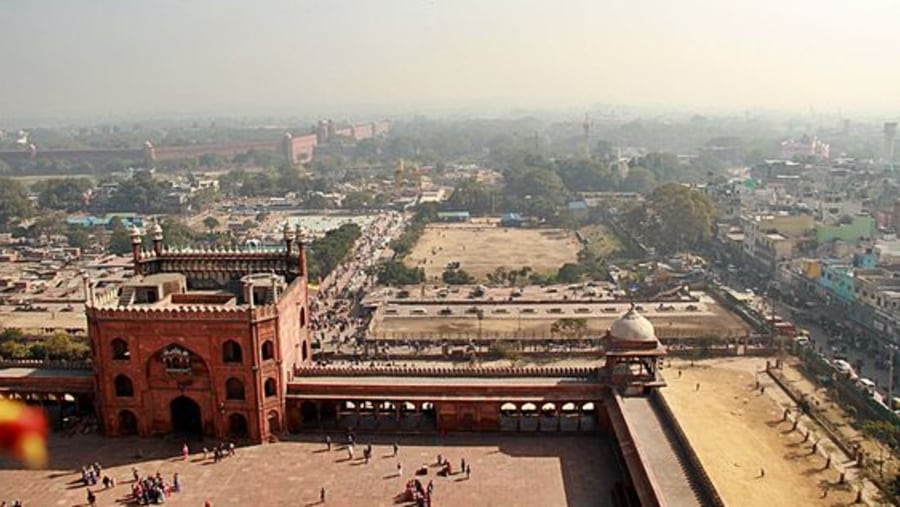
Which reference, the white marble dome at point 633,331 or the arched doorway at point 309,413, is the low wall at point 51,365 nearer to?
the arched doorway at point 309,413

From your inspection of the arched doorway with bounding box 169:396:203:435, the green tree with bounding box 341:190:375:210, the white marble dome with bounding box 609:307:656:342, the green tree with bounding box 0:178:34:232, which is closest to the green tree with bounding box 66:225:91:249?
the green tree with bounding box 0:178:34:232

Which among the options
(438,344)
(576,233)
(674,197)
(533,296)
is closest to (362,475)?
(438,344)

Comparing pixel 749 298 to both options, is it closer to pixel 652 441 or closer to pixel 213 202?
pixel 652 441

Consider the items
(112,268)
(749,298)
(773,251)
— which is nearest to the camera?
(749,298)

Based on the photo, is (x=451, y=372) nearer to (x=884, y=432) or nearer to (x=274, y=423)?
(x=274, y=423)

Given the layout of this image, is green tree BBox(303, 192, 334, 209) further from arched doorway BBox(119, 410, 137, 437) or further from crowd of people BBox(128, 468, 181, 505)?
crowd of people BBox(128, 468, 181, 505)
